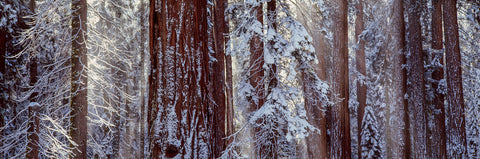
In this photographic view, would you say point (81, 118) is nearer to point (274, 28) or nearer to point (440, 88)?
point (274, 28)

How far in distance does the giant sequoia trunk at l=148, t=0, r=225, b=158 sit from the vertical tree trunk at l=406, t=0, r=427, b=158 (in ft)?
29.9

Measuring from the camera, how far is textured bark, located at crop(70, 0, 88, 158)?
26.5ft

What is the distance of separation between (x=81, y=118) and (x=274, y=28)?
16.0 ft

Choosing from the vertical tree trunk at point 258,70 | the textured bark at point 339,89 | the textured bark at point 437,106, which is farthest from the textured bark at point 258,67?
the textured bark at point 437,106

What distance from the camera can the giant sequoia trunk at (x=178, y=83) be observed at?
4316 millimetres

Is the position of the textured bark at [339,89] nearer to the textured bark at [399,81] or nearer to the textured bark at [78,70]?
the textured bark at [399,81]

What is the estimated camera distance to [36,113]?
8.39 meters

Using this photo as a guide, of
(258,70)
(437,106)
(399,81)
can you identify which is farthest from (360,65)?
(258,70)

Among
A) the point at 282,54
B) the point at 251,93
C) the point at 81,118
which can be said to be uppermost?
the point at 282,54

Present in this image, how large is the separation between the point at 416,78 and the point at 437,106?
3.71ft

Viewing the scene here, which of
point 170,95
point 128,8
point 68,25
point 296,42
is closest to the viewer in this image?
point 170,95

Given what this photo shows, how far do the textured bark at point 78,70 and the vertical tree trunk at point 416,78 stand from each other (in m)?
9.80

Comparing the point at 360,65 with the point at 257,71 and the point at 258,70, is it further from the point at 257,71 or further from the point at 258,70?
the point at 257,71

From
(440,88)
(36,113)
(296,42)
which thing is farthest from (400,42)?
(36,113)
